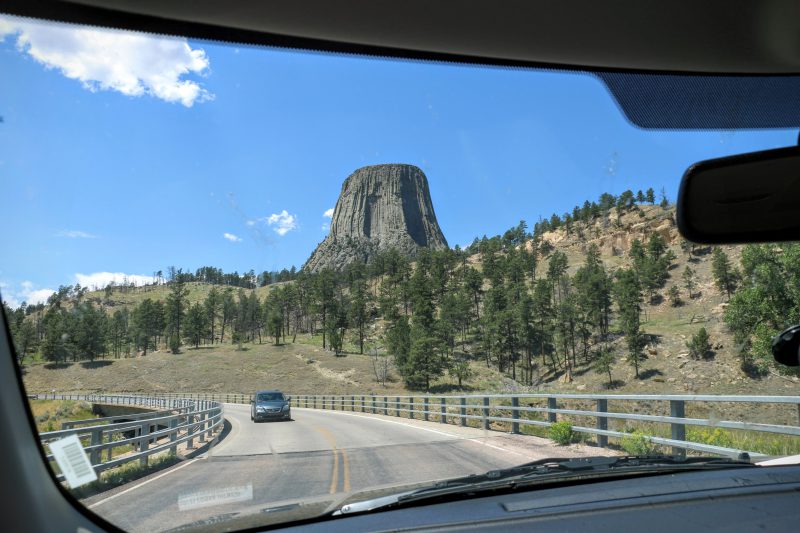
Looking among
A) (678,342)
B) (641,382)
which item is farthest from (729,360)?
(641,382)

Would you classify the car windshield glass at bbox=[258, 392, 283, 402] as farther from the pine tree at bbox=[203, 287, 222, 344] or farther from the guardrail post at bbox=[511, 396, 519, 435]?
the guardrail post at bbox=[511, 396, 519, 435]

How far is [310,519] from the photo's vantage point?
9.32 ft

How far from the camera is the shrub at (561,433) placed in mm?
8961

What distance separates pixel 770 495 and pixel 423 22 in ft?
10.2

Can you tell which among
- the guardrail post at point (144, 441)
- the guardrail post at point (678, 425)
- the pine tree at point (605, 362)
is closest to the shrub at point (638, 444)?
the guardrail post at point (678, 425)

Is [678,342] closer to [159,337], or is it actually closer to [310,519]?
[159,337]

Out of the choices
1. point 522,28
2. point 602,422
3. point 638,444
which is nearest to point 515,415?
point 602,422

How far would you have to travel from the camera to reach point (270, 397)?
2281cm

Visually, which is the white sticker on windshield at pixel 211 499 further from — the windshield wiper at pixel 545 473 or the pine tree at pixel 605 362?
the pine tree at pixel 605 362

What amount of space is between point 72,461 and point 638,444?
23.5 feet

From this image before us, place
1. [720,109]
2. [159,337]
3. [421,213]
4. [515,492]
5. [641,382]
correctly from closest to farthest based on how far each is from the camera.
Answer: [515,492] < [720,109] < [421,213] < [159,337] < [641,382]

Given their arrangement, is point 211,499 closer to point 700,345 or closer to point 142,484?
point 142,484

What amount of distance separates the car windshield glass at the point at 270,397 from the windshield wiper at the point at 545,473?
65.7ft

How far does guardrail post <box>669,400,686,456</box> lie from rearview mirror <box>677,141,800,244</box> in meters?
4.42
